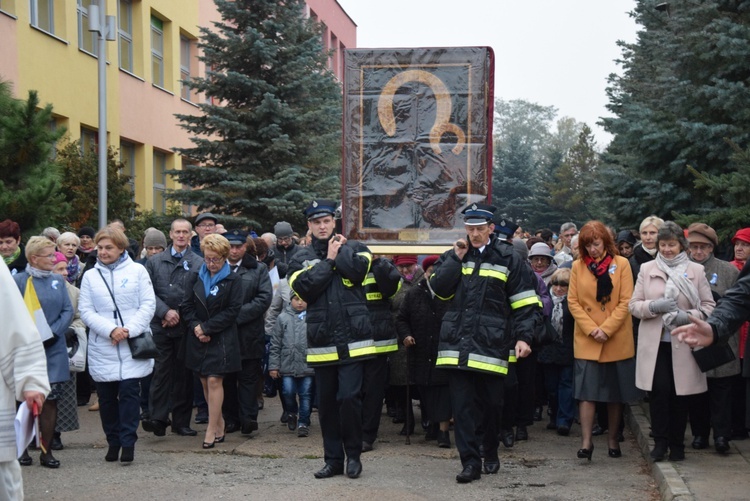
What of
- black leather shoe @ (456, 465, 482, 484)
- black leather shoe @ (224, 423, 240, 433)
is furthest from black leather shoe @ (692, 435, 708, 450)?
black leather shoe @ (224, 423, 240, 433)

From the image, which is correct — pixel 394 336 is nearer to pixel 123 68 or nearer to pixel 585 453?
pixel 585 453

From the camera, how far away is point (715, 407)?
9.66m

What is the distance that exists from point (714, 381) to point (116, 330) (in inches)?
201

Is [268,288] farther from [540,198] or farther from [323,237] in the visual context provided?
[540,198]

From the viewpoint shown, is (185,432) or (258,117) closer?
(185,432)

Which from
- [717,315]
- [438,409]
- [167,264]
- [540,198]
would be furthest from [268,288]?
[540,198]

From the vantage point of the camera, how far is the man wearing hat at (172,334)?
11.1m

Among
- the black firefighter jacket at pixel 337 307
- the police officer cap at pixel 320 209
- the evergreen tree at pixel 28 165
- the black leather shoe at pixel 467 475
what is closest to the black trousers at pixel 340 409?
the black firefighter jacket at pixel 337 307

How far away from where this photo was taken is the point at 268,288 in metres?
11.1

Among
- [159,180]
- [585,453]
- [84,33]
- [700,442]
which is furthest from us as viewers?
[159,180]

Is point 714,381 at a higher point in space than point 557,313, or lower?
lower

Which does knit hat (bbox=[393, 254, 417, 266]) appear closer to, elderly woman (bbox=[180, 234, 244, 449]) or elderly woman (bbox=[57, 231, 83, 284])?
elderly woman (bbox=[180, 234, 244, 449])

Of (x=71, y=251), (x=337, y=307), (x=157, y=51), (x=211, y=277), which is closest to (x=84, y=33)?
(x=157, y=51)

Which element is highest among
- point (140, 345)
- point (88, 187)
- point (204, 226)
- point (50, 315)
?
point (88, 187)
